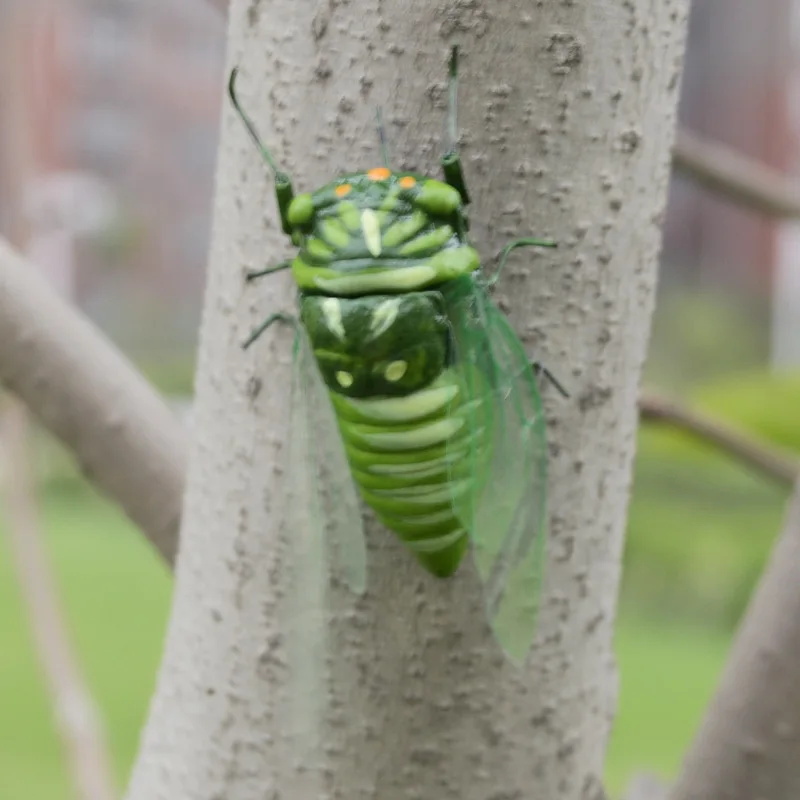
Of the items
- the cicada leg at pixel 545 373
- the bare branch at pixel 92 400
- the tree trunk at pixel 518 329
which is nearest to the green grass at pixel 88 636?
the bare branch at pixel 92 400

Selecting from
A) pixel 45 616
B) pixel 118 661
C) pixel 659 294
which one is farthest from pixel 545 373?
pixel 118 661

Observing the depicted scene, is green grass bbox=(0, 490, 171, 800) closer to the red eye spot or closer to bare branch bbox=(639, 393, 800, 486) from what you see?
bare branch bbox=(639, 393, 800, 486)

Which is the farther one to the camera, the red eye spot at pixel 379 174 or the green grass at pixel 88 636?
the green grass at pixel 88 636

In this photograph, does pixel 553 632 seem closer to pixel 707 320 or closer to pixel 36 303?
pixel 36 303

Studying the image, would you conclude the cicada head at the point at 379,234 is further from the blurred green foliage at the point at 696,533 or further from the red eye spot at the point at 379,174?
the blurred green foliage at the point at 696,533

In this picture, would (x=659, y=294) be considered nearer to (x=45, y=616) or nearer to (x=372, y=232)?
(x=45, y=616)

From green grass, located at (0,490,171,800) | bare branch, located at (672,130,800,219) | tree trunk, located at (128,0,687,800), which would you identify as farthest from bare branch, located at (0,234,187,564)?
green grass, located at (0,490,171,800)

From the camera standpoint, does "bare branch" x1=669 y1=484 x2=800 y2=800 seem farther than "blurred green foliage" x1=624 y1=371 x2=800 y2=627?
No
